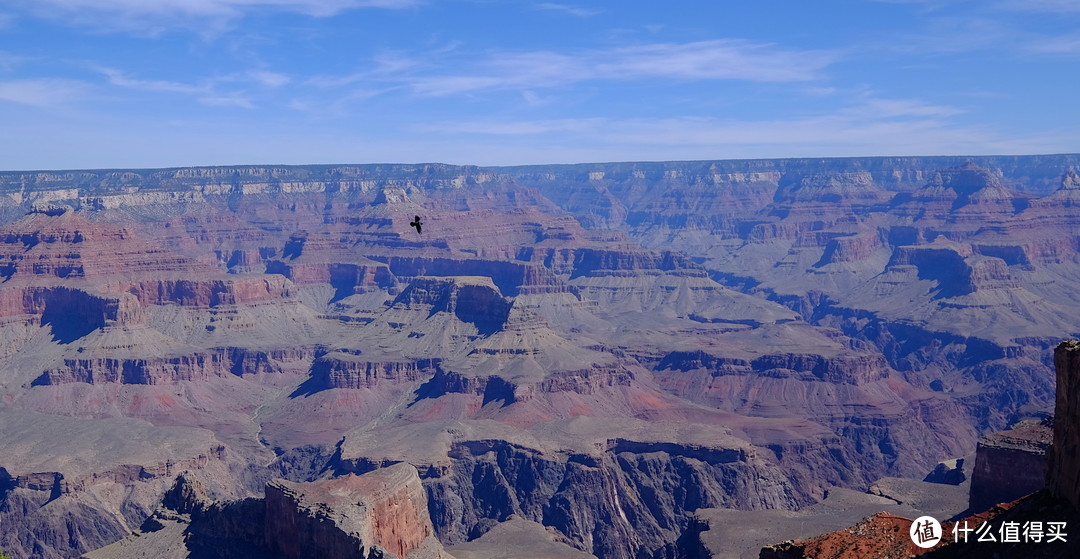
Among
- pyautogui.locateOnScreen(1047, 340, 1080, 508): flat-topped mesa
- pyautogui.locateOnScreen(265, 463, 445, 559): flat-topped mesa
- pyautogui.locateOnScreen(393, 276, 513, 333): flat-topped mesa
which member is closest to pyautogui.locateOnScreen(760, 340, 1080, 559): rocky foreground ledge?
pyautogui.locateOnScreen(1047, 340, 1080, 508): flat-topped mesa

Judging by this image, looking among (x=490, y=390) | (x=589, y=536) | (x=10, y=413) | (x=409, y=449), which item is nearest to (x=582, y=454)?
(x=589, y=536)

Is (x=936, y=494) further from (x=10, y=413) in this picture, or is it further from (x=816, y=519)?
(x=10, y=413)

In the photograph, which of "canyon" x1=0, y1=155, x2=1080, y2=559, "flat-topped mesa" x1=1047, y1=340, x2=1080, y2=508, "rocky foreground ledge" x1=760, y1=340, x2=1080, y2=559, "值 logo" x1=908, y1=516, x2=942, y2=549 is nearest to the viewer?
"rocky foreground ledge" x1=760, y1=340, x2=1080, y2=559

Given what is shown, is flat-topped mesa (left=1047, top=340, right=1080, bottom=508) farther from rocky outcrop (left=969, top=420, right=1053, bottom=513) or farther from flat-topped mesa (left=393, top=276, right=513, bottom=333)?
flat-topped mesa (left=393, top=276, right=513, bottom=333)

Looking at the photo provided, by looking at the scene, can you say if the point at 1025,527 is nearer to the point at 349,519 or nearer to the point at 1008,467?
the point at 349,519

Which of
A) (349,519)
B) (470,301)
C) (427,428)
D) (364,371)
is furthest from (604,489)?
(470,301)
